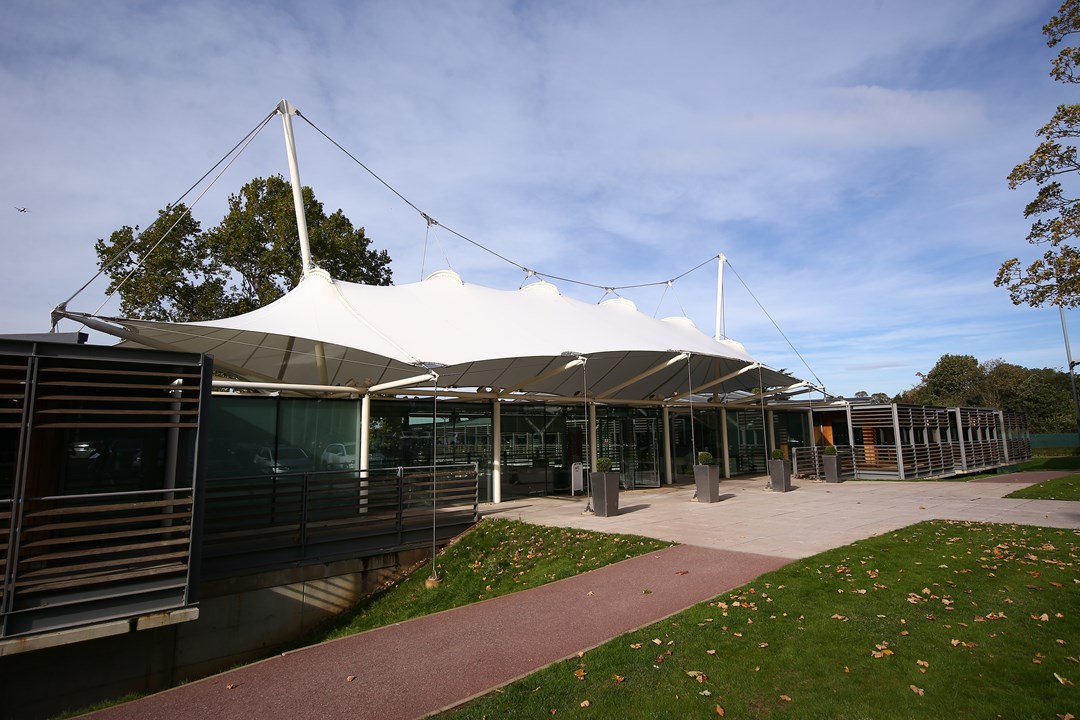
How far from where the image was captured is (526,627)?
238 inches

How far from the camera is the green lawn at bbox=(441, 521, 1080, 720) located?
13.2 feet

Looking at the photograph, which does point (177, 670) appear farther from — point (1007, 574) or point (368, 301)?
point (1007, 574)

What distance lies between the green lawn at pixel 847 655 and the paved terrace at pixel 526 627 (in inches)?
17.2

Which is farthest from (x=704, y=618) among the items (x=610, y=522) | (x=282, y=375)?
(x=282, y=375)

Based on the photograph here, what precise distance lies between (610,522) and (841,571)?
4.93m

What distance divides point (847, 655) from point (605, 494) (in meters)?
7.44

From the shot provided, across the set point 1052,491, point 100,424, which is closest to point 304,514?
point 100,424

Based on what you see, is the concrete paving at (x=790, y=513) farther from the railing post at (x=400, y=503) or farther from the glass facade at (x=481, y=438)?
the railing post at (x=400, y=503)

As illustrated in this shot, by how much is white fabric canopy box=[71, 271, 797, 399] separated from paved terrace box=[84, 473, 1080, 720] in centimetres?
375

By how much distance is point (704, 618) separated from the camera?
576 cm

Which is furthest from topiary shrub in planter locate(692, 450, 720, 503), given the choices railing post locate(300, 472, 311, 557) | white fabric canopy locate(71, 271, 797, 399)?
railing post locate(300, 472, 311, 557)

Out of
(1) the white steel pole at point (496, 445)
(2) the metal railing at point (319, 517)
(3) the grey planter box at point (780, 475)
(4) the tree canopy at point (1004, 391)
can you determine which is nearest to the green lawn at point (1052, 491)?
(3) the grey planter box at point (780, 475)

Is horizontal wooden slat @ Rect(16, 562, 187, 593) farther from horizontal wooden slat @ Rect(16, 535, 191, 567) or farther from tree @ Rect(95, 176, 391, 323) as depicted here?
tree @ Rect(95, 176, 391, 323)

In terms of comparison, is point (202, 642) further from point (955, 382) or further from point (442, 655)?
point (955, 382)
